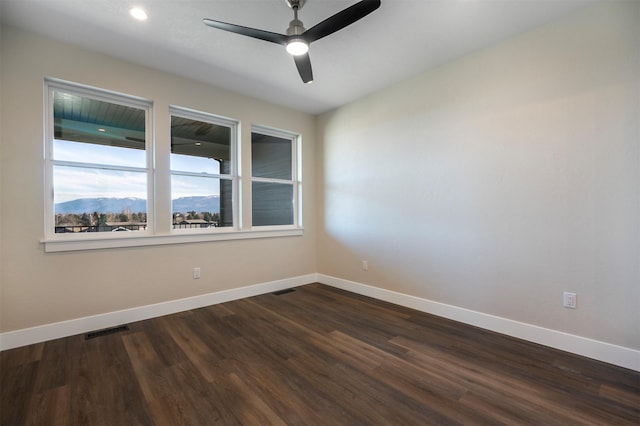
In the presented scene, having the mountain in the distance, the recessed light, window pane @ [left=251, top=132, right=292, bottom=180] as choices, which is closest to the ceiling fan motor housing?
the recessed light

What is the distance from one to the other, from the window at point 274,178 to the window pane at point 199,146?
15.5 inches

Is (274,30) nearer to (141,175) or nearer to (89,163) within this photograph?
(141,175)

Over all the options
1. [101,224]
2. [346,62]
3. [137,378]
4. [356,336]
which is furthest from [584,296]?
[101,224]

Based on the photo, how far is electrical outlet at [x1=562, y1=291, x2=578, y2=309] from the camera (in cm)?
229

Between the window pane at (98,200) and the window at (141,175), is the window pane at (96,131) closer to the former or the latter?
the window at (141,175)

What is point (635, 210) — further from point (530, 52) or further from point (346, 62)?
point (346, 62)

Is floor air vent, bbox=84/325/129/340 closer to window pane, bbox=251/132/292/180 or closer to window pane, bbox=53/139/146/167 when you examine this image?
window pane, bbox=53/139/146/167

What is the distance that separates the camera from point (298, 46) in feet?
6.82

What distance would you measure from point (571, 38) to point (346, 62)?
6.22 ft

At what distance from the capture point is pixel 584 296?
225 centimetres

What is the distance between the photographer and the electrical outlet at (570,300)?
2.29 meters

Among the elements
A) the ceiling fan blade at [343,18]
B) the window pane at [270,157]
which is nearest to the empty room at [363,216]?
the ceiling fan blade at [343,18]

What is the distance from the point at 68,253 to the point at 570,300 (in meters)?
4.42

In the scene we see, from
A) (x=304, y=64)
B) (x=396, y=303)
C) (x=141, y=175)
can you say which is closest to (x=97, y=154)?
(x=141, y=175)
